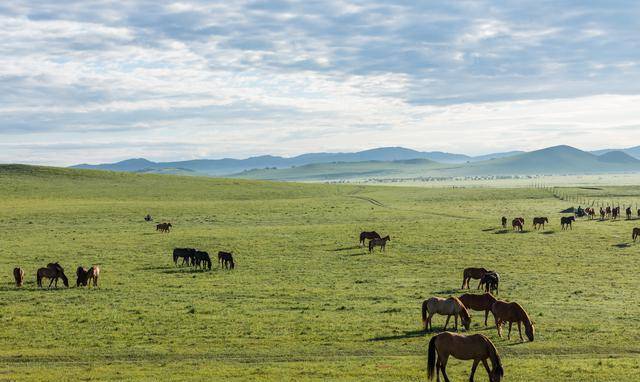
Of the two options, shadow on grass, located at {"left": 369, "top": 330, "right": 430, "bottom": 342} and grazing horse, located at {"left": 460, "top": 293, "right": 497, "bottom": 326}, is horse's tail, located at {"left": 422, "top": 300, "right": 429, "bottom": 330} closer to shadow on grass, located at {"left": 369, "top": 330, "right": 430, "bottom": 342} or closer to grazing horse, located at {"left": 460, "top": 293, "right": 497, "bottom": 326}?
shadow on grass, located at {"left": 369, "top": 330, "right": 430, "bottom": 342}

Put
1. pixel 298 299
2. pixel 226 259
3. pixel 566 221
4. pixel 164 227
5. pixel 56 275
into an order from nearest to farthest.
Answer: pixel 298 299 < pixel 56 275 < pixel 226 259 < pixel 164 227 < pixel 566 221

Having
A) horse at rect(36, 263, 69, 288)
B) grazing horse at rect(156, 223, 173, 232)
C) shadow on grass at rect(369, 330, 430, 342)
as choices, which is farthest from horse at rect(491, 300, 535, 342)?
grazing horse at rect(156, 223, 173, 232)

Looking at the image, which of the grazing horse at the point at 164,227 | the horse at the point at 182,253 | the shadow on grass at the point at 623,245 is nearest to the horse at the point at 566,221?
→ the shadow on grass at the point at 623,245

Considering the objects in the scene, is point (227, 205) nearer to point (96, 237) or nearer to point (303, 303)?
point (96, 237)

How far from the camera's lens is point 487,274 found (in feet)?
94.9

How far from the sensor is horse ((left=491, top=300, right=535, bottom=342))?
21109mm

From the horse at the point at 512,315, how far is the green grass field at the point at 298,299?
0.47 meters

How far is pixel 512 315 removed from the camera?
2128 cm

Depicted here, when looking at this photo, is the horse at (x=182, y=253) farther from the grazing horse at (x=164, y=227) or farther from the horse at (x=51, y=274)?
the grazing horse at (x=164, y=227)

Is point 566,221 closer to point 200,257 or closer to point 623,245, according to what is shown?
point 623,245

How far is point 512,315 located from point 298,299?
1057cm

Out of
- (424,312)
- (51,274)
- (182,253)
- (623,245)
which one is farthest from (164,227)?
(424,312)

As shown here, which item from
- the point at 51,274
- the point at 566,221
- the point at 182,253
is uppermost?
the point at 566,221

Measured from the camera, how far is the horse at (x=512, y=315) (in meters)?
21.1
